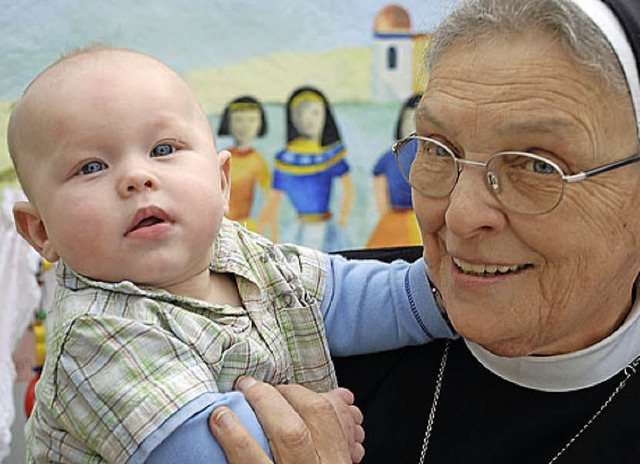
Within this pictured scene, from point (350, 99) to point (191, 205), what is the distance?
4605mm

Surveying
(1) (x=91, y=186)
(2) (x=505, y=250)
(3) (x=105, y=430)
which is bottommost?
(3) (x=105, y=430)

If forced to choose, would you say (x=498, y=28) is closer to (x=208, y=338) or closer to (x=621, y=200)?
(x=621, y=200)

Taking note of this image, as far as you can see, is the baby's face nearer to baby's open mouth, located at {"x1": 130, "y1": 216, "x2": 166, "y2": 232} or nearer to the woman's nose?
baby's open mouth, located at {"x1": 130, "y1": 216, "x2": 166, "y2": 232}

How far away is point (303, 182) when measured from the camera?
5789mm

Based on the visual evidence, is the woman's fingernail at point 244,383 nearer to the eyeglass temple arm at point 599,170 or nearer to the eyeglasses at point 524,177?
the eyeglasses at point 524,177

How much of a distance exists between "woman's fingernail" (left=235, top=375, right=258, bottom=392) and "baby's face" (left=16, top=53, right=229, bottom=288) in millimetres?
212

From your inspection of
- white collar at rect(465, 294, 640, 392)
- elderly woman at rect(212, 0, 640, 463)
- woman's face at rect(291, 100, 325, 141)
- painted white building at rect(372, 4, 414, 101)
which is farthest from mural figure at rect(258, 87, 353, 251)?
white collar at rect(465, 294, 640, 392)

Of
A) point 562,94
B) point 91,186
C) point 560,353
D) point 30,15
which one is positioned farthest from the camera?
point 30,15

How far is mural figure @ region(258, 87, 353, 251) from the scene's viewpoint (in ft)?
18.9

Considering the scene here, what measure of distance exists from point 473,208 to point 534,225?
104mm

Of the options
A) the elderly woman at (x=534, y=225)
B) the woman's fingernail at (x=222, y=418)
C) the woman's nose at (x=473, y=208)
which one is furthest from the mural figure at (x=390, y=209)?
the woman's fingernail at (x=222, y=418)

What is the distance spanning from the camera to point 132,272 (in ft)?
5.02

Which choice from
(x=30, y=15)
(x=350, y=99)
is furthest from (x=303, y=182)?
(x=30, y=15)

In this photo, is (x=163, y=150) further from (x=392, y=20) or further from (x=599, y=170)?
(x=392, y=20)
